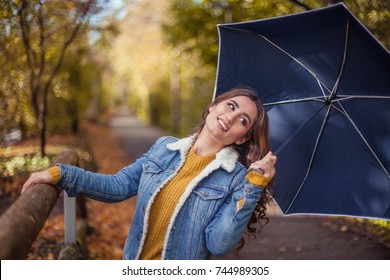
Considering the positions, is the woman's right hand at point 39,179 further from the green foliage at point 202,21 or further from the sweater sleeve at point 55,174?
the green foliage at point 202,21

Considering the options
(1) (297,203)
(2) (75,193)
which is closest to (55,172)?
(2) (75,193)

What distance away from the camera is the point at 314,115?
2957mm

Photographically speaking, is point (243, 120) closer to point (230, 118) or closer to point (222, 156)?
point (230, 118)

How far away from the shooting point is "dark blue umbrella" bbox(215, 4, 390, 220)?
2658 millimetres

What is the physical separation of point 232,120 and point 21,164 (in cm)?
556

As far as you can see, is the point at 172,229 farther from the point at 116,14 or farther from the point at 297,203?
the point at 116,14

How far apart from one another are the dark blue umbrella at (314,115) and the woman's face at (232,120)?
67cm

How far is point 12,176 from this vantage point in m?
5.93

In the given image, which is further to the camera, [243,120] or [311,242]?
Result: [311,242]

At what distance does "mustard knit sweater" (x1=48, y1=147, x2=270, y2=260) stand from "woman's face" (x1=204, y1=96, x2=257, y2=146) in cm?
13

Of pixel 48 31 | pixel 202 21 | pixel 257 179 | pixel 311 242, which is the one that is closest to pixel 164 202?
pixel 257 179

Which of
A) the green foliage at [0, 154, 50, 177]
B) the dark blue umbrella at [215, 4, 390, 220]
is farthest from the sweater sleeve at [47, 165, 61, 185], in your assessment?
the green foliage at [0, 154, 50, 177]

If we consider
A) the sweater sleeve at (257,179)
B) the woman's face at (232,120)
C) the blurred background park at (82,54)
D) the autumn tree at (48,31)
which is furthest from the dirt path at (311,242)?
the autumn tree at (48,31)

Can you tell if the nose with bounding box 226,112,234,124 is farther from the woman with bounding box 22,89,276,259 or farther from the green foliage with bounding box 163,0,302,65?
the green foliage with bounding box 163,0,302,65
